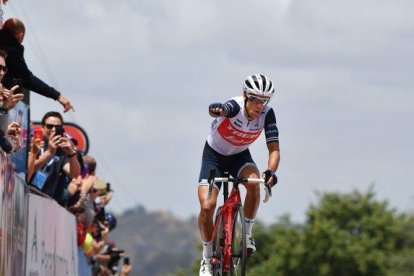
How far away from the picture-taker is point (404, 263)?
270 ft

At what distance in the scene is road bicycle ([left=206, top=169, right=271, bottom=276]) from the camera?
16531 millimetres

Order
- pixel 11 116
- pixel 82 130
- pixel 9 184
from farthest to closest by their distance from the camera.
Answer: pixel 82 130
pixel 11 116
pixel 9 184

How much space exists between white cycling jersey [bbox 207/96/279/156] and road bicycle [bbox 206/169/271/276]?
1.54 feet

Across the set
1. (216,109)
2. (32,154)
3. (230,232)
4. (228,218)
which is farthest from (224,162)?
(32,154)

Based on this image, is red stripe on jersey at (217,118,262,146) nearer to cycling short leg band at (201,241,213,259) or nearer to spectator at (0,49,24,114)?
cycling short leg band at (201,241,213,259)

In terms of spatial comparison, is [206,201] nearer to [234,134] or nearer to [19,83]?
[234,134]

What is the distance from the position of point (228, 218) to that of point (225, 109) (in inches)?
56.3

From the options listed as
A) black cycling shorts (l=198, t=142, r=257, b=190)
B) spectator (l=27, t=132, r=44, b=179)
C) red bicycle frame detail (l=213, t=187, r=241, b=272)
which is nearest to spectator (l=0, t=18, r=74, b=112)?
spectator (l=27, t=132, r=44, b=179)

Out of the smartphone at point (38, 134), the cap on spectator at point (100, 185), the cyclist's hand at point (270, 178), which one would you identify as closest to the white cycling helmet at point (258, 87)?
the cyclist's hand at point (270, 178)

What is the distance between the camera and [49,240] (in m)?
18.7

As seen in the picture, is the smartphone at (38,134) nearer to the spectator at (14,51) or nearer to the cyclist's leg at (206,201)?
Result: the spectator at (14,51)

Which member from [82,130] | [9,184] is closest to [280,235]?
[82,130]

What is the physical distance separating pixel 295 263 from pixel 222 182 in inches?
3218

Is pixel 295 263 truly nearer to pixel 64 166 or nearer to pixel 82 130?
pixel 82 130
